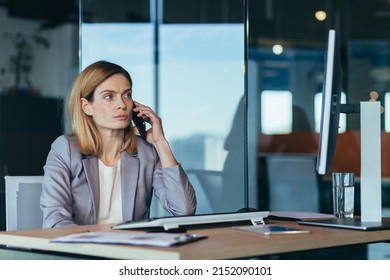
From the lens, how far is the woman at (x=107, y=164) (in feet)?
9.61

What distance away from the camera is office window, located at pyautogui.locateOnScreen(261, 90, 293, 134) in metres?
5.84

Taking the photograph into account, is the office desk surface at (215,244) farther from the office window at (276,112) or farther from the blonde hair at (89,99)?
the office window at (276,112)

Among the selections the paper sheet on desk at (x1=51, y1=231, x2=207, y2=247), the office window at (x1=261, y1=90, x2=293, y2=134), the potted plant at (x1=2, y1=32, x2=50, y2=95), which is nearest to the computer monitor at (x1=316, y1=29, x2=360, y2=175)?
the paper sheet on desk at (x1=51, y1=231, x2=207, y2=247)

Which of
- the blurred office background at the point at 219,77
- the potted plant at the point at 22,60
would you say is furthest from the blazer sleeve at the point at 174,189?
the potted plant at the point at 22,60

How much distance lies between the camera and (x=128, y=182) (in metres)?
3.06

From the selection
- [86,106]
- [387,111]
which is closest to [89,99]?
[86,106]

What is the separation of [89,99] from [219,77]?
154 cm

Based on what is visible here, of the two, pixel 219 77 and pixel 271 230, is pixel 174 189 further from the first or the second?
pixel 219 77

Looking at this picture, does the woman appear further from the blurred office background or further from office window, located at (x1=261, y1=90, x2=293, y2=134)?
office window, located at (x1=261, y1=90, x2=293, y2=134)

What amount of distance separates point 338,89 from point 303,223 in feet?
1.62

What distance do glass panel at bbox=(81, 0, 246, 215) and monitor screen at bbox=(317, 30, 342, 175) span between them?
2121 mm

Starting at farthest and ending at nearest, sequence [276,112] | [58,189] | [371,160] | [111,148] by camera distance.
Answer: [276,112] < [111,148] < [58,189] < [371,160]
